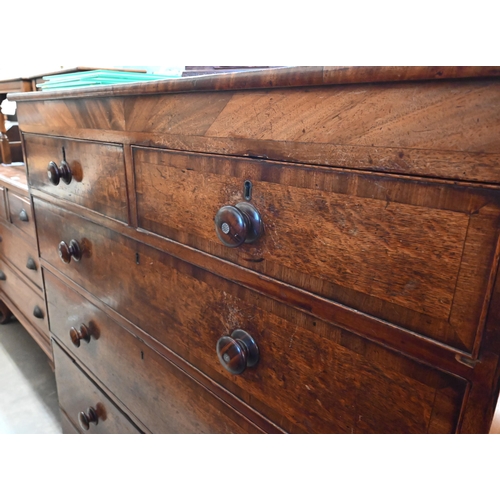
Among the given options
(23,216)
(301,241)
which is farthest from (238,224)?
(23,216)

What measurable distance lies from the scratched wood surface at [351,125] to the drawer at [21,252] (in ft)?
2.83

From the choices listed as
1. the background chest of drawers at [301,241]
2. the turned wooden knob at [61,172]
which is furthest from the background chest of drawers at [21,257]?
the background chest of drawers at [301,241]

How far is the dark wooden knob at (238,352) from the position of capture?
476 mm

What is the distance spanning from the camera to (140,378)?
0.73m

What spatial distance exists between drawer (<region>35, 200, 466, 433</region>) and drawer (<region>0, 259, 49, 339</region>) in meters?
0.70

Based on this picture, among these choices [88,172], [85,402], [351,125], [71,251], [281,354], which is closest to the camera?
[351,125]

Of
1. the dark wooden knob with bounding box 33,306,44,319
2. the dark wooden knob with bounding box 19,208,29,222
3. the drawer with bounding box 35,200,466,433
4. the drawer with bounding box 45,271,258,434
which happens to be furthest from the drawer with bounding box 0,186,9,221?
the drawer with bounding box 35,200,466,433

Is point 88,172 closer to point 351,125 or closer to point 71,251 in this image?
point 71,251

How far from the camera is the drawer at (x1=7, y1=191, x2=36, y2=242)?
1098 mm

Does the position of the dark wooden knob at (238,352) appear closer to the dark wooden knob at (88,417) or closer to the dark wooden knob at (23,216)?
the dark wooden knob at (88,417)

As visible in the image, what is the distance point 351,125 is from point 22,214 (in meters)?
1.09

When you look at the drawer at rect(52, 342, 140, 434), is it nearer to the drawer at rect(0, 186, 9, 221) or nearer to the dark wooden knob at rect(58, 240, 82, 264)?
the dark wooden knob at rect(58, 240, 82, 264)
